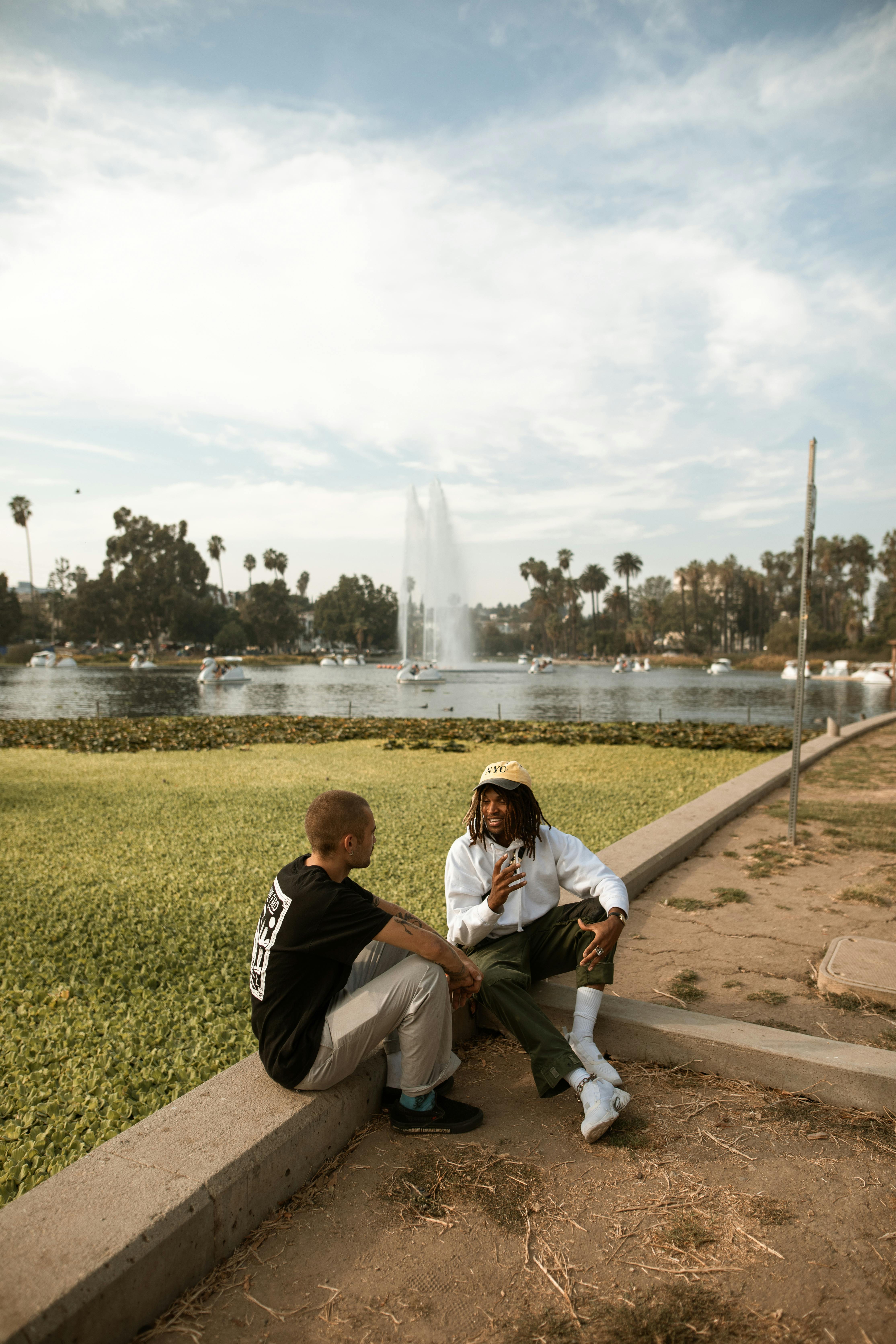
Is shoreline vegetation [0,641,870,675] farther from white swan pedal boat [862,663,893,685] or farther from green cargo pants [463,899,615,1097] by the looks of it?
green cargo pants [463,899,615,1097]

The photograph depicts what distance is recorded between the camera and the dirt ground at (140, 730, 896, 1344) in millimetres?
2268

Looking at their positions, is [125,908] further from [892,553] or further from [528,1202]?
[892,553]

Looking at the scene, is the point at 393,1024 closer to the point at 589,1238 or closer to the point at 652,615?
the point at 589,1238

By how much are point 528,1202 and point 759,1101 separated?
3.82ft

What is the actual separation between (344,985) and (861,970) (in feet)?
10.2

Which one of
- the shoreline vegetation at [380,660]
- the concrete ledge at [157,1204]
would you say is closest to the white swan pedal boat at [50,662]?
the shoreline vegetation at [380,660]

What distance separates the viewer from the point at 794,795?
8125 mm

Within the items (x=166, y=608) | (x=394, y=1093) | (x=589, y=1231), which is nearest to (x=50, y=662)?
(x=166, y=608)

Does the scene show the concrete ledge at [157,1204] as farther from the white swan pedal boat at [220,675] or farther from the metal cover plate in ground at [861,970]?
the white swan pedal boat at [220,675]

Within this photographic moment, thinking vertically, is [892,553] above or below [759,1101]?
above

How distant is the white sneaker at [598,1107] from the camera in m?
3.08

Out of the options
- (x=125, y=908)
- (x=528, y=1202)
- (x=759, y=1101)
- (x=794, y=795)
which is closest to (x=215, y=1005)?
(x=125, y=908)

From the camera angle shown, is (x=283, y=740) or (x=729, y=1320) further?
(x=283, y=740)

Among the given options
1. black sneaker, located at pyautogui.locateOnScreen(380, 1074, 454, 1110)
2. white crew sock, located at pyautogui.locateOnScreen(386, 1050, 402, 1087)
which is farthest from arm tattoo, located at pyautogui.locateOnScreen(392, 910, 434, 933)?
black sneaker, located at pyautogui.locateOnScreen(380, 1074, 454, 1110)
